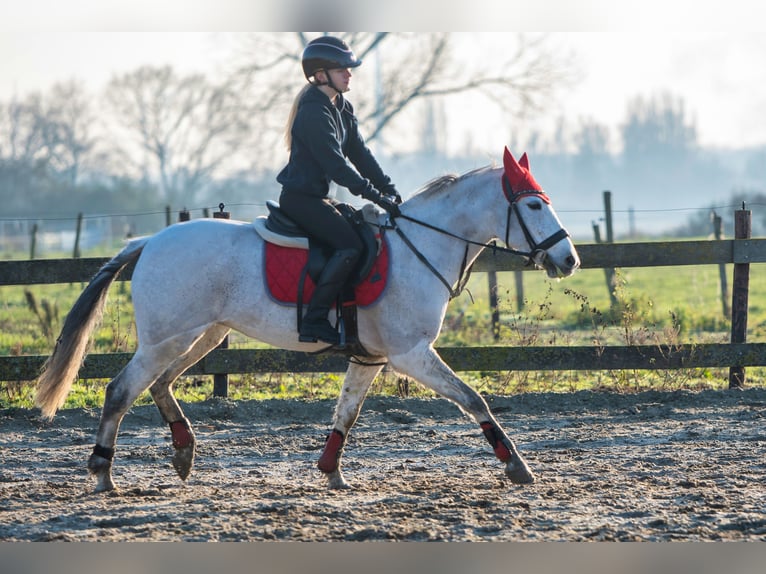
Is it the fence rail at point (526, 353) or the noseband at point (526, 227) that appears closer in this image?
the noseband at point (526, 227)

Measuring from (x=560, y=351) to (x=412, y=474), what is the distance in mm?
3174

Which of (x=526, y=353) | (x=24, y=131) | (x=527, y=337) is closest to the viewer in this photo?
(x=526, y=353)

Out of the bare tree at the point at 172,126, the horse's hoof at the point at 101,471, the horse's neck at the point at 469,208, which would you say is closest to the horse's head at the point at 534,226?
the horse's neck at the point at 469,208

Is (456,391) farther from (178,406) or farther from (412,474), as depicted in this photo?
(178,406)

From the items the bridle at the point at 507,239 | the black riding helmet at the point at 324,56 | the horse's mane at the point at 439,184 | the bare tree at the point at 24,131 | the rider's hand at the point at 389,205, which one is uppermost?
the bare tree at the point at 24,131

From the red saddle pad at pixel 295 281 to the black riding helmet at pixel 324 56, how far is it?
1.15 m

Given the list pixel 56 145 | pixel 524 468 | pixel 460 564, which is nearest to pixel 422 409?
pixel 524 468

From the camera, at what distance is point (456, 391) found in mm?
6066

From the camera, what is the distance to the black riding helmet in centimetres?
609

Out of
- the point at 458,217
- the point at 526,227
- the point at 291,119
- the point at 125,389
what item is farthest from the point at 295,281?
the point at 526,227

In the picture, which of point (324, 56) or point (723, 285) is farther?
point (723, 285)

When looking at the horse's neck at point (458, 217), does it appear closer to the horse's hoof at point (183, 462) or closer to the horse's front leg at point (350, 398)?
the horse's front leg at point (350, 398)

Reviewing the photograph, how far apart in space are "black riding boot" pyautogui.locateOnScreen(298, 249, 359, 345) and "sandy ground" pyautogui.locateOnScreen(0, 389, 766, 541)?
1.00 m

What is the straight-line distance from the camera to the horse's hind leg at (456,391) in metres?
6.05
